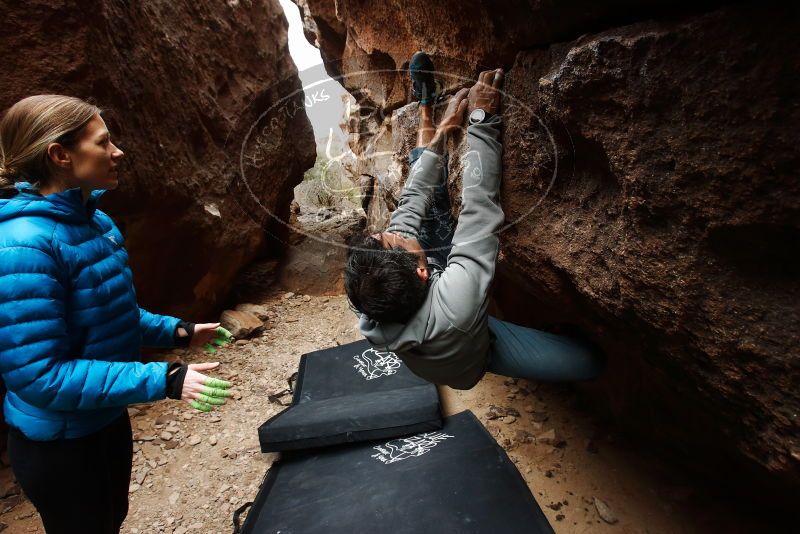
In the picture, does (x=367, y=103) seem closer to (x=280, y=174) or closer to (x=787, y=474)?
(x=280, y=174)

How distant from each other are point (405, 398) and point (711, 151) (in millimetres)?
2159

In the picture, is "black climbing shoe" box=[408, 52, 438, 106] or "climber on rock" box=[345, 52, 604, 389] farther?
"black climbing shoe" box=[408, 52, 438, 106]

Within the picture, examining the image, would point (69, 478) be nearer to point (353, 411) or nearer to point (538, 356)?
point (353, 411)

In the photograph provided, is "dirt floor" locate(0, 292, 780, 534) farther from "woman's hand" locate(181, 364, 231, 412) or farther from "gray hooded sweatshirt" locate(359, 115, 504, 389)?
"woman's hand" locate(181, 364, 231, 412)

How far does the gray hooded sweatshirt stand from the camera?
5.06ft

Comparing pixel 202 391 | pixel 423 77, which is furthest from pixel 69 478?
pixel 423 77

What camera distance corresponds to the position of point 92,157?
4.50 feet

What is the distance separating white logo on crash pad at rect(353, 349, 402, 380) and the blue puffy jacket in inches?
77.4

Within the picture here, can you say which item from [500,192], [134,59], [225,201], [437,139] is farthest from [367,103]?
[500,192]

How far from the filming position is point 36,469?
4.39 ft

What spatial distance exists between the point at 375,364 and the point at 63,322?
237 centimetres

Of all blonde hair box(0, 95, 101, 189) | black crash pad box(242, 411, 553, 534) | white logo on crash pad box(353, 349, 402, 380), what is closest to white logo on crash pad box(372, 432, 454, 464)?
black crash pad box(242, 411, 553, 534)

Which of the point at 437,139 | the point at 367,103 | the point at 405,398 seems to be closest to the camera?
the point at 437,139

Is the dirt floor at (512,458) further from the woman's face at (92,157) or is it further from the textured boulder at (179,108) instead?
the woman's face at (92,157)
